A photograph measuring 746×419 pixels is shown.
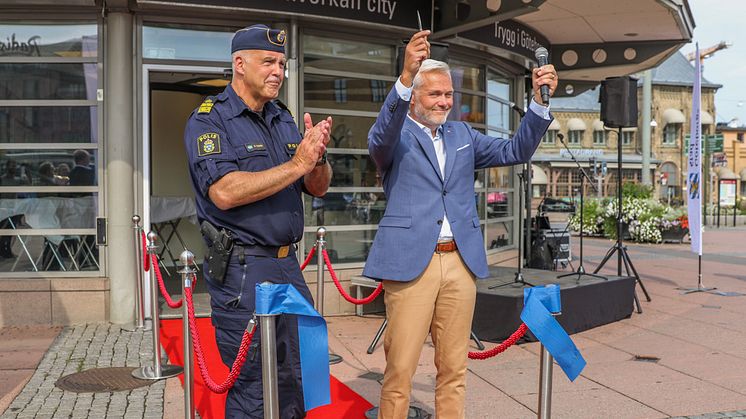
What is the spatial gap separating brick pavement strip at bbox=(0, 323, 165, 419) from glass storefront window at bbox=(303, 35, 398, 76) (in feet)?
10.7

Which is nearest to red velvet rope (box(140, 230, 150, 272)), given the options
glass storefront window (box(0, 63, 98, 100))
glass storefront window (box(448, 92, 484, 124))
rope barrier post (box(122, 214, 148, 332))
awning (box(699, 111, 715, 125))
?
rope barrier post (box(122, 214, 148, 332))

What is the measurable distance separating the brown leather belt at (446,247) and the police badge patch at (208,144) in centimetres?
121

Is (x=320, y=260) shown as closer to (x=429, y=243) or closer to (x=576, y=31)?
(x=429, y=243)

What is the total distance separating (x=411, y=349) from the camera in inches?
136

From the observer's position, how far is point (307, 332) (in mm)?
2670

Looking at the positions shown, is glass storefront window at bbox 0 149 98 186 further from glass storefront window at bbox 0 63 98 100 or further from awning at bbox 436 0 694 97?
awning at bbox 436 0 694 97

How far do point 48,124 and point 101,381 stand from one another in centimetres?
309

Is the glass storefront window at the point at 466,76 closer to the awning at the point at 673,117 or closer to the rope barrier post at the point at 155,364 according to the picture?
the rope barrier post at the point at 155,364

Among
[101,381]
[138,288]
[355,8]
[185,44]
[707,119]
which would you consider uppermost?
[707,119]

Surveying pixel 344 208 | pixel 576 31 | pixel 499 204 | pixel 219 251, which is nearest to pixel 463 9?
pixel 344 208

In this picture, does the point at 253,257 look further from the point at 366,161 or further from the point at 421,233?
the point at 366,161

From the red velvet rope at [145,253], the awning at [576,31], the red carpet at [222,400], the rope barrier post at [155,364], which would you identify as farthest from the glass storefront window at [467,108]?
the rope barrier post at [155,364]

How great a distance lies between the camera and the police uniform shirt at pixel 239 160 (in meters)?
2.76

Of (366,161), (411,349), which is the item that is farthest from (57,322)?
(411,349)
